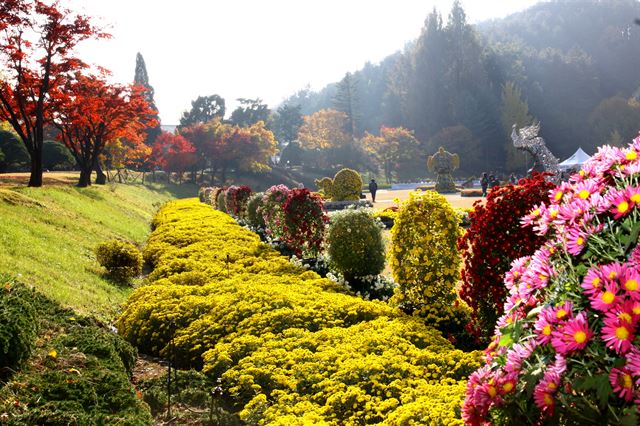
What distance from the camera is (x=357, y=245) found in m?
8.45

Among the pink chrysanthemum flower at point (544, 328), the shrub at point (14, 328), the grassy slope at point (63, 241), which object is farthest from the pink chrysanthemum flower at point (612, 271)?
the grassy slope at point (63, 241)

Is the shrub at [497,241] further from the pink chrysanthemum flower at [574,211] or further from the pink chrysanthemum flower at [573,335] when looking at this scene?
the pink chrysanthemum flower at [573,335]

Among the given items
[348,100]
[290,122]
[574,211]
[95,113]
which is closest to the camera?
[574,211]

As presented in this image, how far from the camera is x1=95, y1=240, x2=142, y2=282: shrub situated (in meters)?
9.91

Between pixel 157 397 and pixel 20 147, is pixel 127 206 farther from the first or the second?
pixel 157 397

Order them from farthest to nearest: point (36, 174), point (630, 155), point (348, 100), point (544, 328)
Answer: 1. point (348, 100)
2. point (36, 174)
3. point (630, 155)
4. point (544, 328)

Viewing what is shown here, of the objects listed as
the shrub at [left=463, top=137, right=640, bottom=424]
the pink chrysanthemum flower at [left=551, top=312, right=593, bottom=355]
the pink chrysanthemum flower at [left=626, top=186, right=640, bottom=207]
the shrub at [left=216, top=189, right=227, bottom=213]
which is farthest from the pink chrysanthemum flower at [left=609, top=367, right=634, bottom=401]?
the shrub at [left=216, top=189, right=227, bottom=213]

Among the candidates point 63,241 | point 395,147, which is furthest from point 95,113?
point 395,147

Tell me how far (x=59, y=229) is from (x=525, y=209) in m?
10.5

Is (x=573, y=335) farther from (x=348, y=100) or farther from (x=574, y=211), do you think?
(x=348, y=100)

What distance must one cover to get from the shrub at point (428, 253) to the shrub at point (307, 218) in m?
3.95

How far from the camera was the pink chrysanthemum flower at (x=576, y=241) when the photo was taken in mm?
1938

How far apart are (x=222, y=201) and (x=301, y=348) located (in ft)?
61.8

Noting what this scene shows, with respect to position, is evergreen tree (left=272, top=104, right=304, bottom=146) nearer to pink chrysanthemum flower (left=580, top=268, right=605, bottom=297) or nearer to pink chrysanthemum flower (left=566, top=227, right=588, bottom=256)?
pink chrysanthemum flower (left=566, top=227, right=588, bottom=256)
